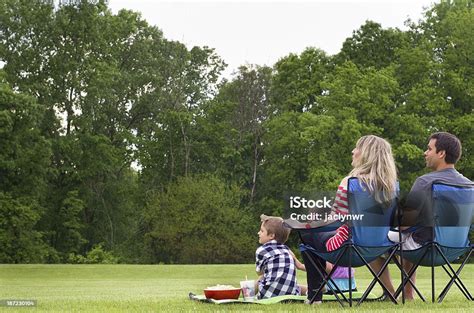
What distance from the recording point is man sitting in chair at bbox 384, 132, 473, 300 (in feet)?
24.2

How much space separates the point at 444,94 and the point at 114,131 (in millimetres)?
15866

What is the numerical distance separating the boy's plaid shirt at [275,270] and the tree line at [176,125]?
2903cm

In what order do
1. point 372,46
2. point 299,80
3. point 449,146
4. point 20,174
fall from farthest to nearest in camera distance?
point 299,80, point 372,46, point 20,174, point 449,146

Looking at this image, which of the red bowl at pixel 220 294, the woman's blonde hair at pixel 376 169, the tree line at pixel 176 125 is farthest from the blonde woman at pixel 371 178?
the tree line at pixel 176 125

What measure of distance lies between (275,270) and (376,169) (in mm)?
1272

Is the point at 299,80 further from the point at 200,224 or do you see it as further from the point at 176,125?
the point at 200,224

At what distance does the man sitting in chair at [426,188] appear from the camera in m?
7.38

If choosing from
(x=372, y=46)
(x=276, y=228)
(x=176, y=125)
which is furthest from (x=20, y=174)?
(x=276, y=228)

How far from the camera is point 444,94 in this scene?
39.2 m

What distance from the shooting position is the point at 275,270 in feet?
25.1

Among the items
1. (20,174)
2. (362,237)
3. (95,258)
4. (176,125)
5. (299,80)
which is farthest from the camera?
(176,125)

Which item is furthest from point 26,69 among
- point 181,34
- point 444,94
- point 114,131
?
point 444,94

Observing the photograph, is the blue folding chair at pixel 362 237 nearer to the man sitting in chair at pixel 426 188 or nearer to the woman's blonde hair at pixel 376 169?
the woman's blonde hair at pixel 376 169

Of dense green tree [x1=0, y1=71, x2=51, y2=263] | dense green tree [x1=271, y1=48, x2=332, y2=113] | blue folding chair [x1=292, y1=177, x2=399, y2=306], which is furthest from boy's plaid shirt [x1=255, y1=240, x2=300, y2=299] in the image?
dense green tree [x1=271, y1=48, x2=332, y2=113]
